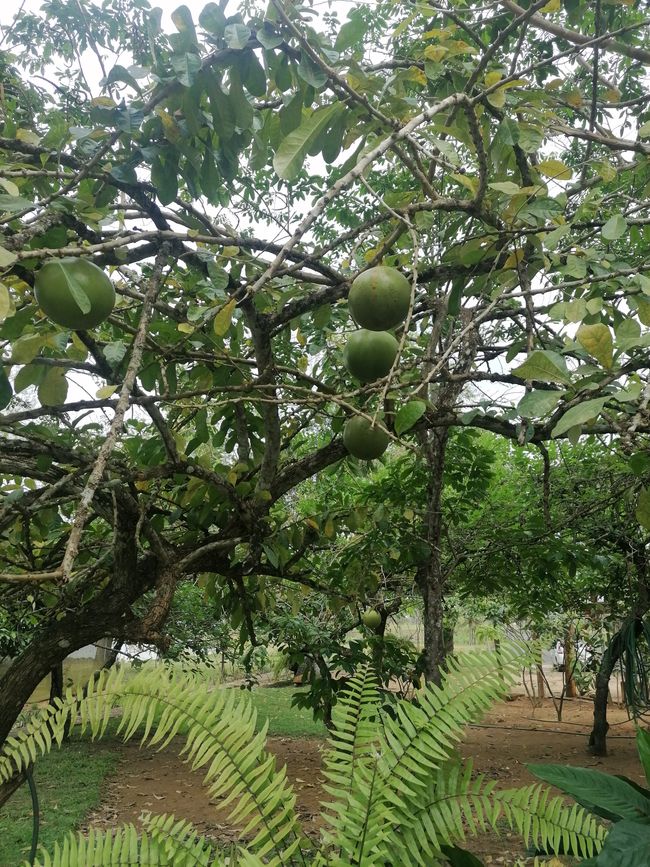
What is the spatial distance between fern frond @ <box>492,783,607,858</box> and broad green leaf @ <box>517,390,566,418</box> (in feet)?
2.82

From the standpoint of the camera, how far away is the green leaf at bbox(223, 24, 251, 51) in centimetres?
125

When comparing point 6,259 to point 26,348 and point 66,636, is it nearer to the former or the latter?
point 26,348

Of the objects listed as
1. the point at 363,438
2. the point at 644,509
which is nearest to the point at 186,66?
the point at 363,438

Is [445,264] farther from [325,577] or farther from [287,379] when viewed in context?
[325,577]

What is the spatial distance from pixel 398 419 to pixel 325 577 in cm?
207

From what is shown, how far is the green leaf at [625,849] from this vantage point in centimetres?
→ 172

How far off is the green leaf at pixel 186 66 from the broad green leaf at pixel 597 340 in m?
0.89

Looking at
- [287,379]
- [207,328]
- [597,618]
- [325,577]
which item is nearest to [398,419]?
[207,328]

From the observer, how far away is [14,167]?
4.61ft

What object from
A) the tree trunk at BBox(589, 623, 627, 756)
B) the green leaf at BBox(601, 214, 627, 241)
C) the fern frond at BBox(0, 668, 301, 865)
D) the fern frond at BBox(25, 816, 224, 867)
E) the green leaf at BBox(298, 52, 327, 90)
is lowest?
the tree trunk at BBox(589, 623, 627, 756)

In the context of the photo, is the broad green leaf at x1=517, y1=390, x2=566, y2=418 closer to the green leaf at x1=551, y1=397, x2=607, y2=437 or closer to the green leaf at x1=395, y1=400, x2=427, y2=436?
the green leaf at x1=551, y1=397, x2=607, y2=437

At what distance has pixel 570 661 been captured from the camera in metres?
10.4

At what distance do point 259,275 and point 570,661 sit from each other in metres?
10.3

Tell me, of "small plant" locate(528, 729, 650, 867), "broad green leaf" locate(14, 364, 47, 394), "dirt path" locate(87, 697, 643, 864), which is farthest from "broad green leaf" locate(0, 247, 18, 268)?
"dirt path" locate(87, 697, 643, 864)
